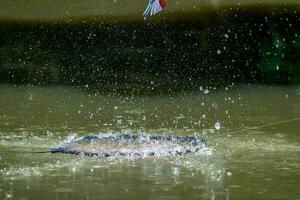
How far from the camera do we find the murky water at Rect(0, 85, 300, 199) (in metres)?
7.35

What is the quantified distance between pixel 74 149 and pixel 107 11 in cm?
819

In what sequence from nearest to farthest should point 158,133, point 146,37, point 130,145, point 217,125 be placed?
point 130,145 → point 158,133 → point 217,125 → point 146,37

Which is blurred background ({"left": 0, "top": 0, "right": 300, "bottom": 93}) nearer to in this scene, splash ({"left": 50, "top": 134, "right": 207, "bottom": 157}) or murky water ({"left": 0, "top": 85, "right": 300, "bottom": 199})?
murky water ({"left": 0, "top": 85, "right": 300, "bottom": 199})

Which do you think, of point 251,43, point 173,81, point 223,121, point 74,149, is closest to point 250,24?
point 251,43

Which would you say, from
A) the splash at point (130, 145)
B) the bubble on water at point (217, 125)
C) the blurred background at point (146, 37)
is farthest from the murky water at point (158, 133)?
the blurred background at point (146, 37)

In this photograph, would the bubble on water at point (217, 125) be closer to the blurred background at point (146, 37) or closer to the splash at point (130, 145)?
the splash at point (130, 145)

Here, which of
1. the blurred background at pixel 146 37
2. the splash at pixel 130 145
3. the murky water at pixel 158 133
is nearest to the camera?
the murky water at pixel 158 133

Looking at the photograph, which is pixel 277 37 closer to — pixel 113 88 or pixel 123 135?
pixel 113 88

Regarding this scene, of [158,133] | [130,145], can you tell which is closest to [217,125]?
[158,133]

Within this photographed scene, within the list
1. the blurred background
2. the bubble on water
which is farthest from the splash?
the blurred background

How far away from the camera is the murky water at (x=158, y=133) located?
24.1 feet

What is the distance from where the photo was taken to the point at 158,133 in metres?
10.8

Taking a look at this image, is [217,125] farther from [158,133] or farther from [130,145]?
[130,145]

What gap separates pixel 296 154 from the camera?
9.12 m
